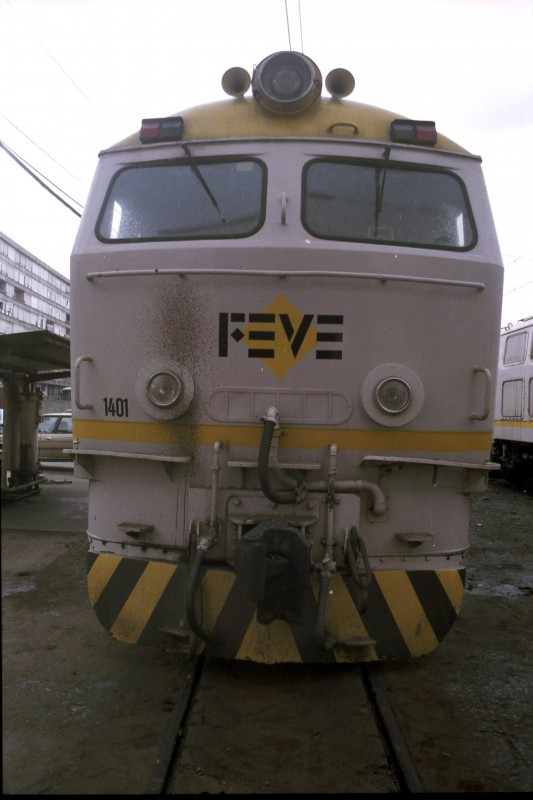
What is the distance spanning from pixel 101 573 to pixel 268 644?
1092 millimetres

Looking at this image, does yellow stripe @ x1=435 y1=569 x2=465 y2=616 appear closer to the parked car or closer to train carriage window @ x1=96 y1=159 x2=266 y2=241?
train carriage window @ x1=96 y1=159 x2=266 y2=241

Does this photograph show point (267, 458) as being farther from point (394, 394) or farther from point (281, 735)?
point (281, 735)

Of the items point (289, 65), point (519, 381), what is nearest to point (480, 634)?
point (289, 65)

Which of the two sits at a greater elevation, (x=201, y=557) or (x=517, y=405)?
(x=517, y=405)

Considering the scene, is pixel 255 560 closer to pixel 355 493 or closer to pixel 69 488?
pixel 355 493

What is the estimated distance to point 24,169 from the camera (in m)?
6.88

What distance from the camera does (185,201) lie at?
13.3 ft

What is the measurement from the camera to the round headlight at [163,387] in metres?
3.74

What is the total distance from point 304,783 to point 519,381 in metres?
13.2

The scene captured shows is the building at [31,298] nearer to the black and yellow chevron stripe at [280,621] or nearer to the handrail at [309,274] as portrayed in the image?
the black and yellow chevron stripe at [280,621]

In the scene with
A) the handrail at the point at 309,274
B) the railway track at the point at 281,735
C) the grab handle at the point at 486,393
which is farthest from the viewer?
the grab handle at the point at 486,393

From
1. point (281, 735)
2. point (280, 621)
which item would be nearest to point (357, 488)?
point (280, 621)

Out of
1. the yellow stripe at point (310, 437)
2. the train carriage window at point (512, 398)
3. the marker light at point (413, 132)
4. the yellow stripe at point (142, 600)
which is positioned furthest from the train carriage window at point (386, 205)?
the train carriage window at point (512, 398)

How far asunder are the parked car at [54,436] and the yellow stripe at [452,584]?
1379 centimetres
